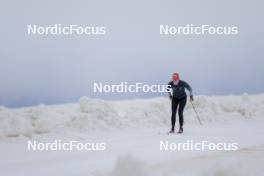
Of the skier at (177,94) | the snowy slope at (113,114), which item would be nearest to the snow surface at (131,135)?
the snowy slope at (113,114)

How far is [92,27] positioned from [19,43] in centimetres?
66

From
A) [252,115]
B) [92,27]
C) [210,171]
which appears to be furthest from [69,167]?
[252,115]

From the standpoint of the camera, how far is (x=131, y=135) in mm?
5551

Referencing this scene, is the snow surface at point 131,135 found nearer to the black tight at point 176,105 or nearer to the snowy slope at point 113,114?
the snowy slope at point 113,114

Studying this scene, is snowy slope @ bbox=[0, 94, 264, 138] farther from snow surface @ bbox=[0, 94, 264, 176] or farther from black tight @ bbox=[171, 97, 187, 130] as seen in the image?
black tight @ bbox=[171, 97, 187, 130]

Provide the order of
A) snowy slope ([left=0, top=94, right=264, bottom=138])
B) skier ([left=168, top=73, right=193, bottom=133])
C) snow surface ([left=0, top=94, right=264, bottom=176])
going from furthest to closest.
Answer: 1. skier ([left=168, top=73, right=193, bottom=133])
2. snowy slope ([left=0, top=94, right=264, bottom=138])
3. snow surface ([left=0, top=94, right=264, bottom=176])

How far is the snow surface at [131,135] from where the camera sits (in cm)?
358

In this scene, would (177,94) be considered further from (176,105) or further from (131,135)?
(131,135)

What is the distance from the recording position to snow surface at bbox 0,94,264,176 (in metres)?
3.58

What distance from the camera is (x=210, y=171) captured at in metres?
3.21

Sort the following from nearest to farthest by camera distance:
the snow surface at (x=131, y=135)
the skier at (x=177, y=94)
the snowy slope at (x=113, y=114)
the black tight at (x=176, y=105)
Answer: the snow surface at (x=131, y=135)
the snowy slope at (x=113, y=114)
the skier at (x=177, y=94)
the black tight at (x=176, y=105)

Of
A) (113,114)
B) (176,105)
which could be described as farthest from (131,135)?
(176,105)

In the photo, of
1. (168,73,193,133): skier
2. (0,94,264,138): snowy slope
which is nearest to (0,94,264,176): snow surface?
(0,94,264,138): snowy slope

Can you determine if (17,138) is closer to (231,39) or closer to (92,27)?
(92,27)
